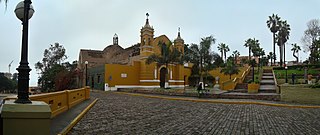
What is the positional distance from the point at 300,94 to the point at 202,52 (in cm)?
1231

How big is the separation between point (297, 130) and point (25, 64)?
7.27m

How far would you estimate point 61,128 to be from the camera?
7.25m

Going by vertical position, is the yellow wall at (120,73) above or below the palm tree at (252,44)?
below

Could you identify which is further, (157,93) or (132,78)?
(132,78)

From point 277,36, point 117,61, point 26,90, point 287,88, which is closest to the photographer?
point 26,90

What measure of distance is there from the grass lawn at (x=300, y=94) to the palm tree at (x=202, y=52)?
34.6ft

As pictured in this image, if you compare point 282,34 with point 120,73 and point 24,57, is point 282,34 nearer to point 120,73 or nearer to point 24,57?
point 120,73

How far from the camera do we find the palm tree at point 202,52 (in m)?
27.6

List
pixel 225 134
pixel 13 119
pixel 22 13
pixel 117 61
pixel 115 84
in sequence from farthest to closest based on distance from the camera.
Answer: pixel 117 61, pixel 115 84, pixel 225 134, pixel 22 13, pixel 13 119

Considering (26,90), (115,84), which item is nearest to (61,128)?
(26,90)

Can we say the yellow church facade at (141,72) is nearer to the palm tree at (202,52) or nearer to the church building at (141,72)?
the church building at (141,72)

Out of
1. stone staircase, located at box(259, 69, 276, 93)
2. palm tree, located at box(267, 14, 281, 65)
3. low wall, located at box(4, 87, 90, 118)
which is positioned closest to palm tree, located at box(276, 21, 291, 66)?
palm tree, located at box(267, 14, 281, 65)

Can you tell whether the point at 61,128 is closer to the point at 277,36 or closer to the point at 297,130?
the point at 297,130

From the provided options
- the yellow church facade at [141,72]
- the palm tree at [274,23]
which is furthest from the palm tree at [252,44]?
the yellow church facade at [141,72]
